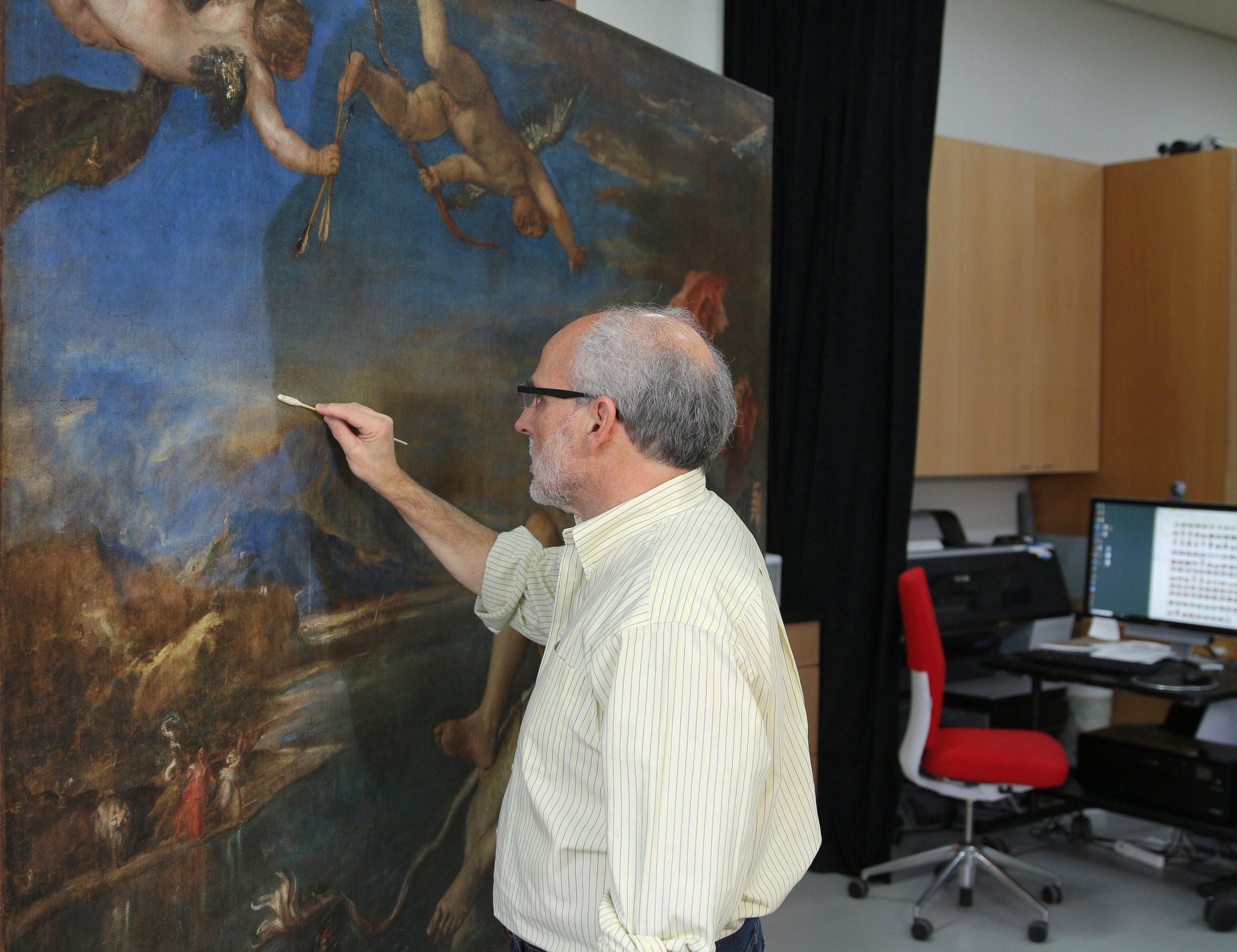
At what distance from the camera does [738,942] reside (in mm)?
1449

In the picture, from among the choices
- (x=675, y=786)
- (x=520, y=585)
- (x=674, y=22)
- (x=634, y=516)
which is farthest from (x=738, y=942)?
(x=674, y=22)

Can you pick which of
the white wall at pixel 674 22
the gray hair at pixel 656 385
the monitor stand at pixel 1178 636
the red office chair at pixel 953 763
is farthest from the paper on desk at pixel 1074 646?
the gray hair at pixel 656 385

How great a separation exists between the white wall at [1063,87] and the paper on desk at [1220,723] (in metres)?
1.28

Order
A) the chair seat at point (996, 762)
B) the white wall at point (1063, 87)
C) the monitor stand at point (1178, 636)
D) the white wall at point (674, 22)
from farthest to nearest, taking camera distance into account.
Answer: the white wall at point (1063, 87) → the monitor stand at point (1178, 636) → the white wall at point (674, 22) → the chair seat at point (996, 762)

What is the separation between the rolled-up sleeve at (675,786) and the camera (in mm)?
1144

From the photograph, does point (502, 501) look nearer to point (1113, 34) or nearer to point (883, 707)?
point (883, 707)

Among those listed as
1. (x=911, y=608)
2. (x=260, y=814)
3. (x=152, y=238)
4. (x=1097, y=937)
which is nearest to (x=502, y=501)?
(x=260, y=814)

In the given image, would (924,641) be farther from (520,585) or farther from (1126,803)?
(520,585)

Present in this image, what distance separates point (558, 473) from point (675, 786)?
500 mm

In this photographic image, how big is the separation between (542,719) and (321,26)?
3.49 feet

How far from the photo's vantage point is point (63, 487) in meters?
1.31

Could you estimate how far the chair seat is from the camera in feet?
10.9

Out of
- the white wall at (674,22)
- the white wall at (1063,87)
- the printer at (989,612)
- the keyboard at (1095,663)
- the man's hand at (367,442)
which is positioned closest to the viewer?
the man's hand at (367,442)

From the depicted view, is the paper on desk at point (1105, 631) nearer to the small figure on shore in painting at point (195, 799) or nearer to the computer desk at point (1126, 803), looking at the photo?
the computer desk at point (1126, 803)
